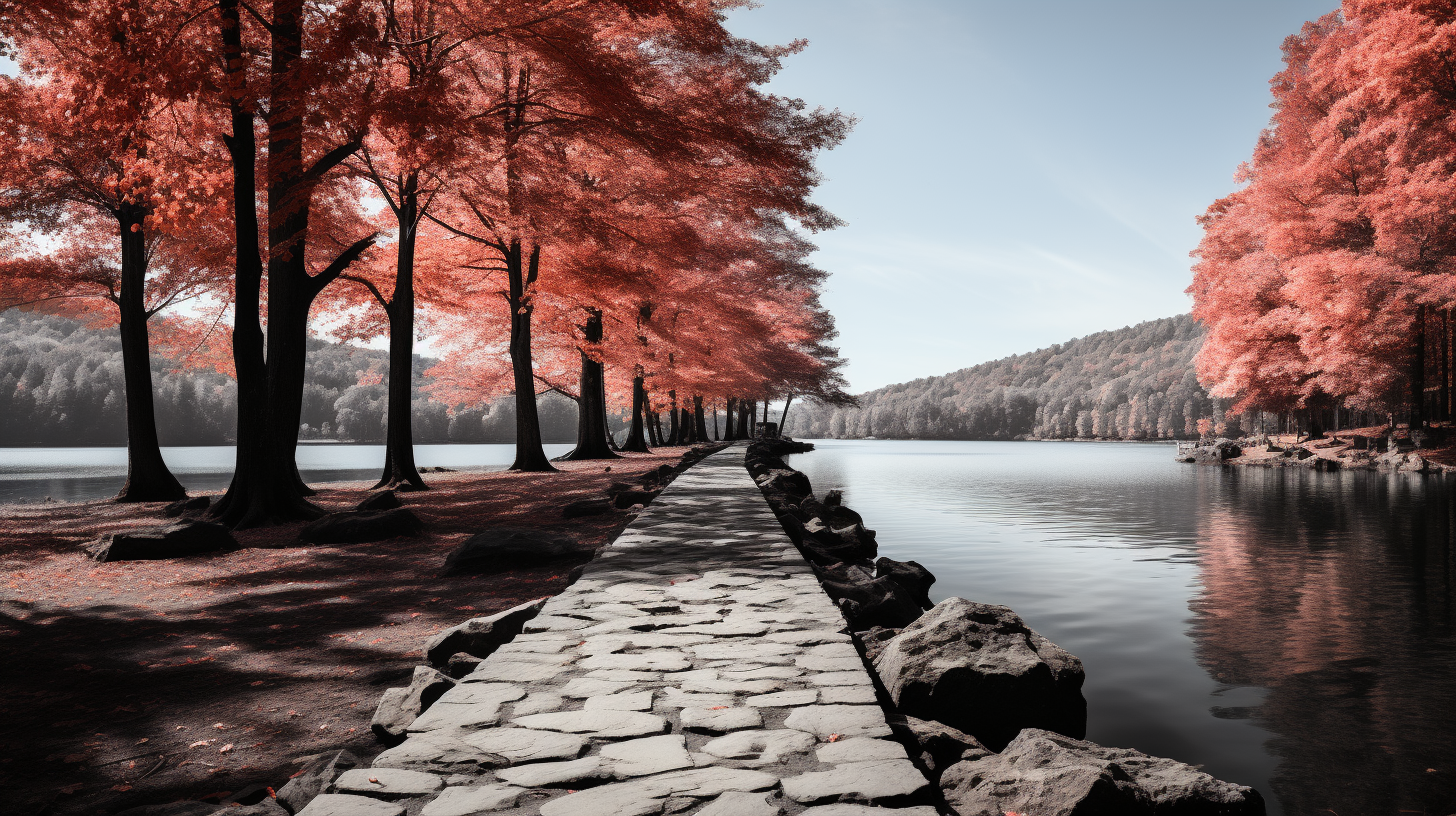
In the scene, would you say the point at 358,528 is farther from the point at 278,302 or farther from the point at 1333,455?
the point at 1333,455

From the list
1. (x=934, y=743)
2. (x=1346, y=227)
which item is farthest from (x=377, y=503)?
(x=1346, y=227)

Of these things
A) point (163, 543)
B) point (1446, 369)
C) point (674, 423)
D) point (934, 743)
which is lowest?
point (934, 743)

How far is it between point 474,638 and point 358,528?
5.70 meters

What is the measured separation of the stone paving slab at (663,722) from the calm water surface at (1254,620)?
242 centimetres

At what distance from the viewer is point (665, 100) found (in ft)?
41.6

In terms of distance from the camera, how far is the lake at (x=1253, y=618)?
469cm

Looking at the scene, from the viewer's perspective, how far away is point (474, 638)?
16.1ft

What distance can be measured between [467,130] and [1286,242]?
27.5 metres

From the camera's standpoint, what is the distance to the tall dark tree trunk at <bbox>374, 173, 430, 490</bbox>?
52.3ft

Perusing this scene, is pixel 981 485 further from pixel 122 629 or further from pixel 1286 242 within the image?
pixel 122 629

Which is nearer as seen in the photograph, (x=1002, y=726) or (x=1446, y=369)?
(x=1002, y=726)

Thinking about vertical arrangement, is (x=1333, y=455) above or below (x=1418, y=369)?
below

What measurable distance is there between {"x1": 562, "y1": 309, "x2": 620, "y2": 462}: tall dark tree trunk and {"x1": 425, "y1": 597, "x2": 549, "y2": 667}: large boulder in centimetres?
1989

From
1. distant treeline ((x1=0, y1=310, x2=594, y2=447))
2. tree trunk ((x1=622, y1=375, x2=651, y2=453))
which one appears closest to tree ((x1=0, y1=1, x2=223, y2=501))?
tree trunk ((x1=622, y1=375, x2=651, y2=453))
